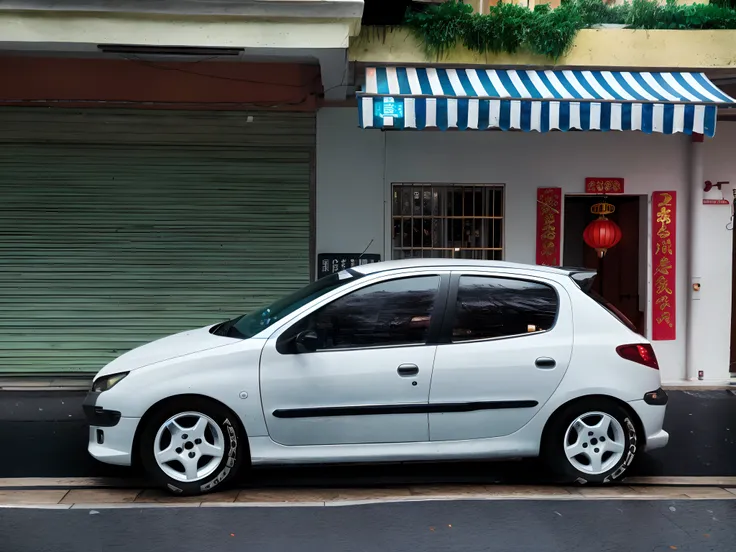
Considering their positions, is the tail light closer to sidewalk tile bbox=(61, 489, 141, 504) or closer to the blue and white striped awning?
the blue and white striped awning

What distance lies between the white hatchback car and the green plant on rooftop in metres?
3.57

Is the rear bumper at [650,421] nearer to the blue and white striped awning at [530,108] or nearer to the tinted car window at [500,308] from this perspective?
the tinted car window at [500,308]

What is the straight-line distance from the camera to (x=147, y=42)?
7.25 meters

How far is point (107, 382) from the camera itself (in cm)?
524

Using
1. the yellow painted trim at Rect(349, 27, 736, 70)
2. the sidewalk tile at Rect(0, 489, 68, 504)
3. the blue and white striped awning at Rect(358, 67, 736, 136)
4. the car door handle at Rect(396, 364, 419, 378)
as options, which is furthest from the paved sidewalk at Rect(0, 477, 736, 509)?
the yellow painted trim at Rect(349, 27, 736, 70)

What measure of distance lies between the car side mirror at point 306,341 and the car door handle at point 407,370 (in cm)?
60

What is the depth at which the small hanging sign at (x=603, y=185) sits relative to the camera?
912cm

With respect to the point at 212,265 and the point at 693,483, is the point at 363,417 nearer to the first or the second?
the point at 693,483

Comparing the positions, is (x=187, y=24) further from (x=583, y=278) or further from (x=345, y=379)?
(x=583, y=278)

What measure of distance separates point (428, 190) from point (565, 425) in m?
4.40

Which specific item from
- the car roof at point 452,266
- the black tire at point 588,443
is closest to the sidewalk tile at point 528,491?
the black tire at point 588,443

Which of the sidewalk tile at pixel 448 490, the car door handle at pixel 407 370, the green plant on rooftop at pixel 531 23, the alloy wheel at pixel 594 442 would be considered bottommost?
the sidewalk tile at pixel 448 490

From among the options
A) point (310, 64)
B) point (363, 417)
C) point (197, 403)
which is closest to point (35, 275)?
point (310, 64)

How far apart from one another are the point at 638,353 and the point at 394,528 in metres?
2.24
